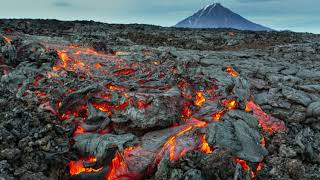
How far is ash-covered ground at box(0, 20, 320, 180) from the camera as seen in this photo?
1486cm

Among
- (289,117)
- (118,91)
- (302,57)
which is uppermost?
(302,57)

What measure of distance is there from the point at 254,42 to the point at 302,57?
15.5 meters

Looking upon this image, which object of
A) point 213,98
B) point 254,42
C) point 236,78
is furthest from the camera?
point 254,42

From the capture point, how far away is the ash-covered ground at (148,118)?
1486 cm

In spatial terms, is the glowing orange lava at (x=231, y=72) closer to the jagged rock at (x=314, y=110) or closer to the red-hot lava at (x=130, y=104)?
the red-hot lava at (x=130, y=104)

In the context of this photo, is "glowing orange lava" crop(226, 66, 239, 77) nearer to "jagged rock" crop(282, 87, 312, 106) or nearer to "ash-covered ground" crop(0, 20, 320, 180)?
"ash-covered ground" crop(0, 20, 320, 180)

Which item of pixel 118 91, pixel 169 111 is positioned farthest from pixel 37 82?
pixel 169 111

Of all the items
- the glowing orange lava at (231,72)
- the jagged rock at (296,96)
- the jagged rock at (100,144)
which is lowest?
the jagged rock at (100,144)

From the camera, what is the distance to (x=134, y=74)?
2317cm

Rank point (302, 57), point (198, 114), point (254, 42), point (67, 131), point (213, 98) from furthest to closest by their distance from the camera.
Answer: point (254, 42)
point (302, 57)
point (213, 98)
point (198, 114)
point (67, 131)

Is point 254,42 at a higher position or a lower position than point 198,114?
higher

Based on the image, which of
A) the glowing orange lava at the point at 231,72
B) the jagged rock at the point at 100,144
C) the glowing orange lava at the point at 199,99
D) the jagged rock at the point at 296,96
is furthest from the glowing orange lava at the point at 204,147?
the glowing orange lava at the point at 231,72

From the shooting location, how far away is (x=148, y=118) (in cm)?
1739

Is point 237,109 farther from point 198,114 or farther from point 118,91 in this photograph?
point 118,91
